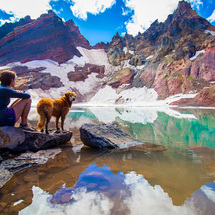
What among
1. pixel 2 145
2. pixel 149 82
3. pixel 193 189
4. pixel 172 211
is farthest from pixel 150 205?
pixel 149 82

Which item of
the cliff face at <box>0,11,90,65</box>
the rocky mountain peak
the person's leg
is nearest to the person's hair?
the person's leg

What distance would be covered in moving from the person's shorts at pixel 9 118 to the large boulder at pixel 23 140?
0.40 ft

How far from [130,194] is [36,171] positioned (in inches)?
92.1

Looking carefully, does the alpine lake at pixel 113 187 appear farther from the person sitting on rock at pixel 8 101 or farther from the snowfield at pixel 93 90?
the snowfield at pixel 93 90

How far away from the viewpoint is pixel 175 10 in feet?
260

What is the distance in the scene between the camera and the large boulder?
15.3 ft

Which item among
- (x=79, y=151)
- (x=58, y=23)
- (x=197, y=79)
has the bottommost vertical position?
(x=79, y=151)

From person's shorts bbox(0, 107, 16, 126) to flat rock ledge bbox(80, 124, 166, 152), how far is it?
2.60 meters

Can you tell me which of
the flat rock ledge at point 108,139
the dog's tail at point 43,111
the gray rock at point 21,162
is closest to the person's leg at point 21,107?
the dog's tail at point 43,111

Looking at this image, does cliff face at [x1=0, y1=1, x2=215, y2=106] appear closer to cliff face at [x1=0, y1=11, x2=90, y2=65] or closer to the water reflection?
cliff face at [x1=0, y1=11, x2=90, y2=65]

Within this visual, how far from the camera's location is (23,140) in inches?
201

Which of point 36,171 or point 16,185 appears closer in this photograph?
point 16,185

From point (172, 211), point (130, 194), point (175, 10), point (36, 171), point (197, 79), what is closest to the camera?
point (172, 211)

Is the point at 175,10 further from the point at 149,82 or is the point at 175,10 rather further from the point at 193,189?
the point at 193,189
